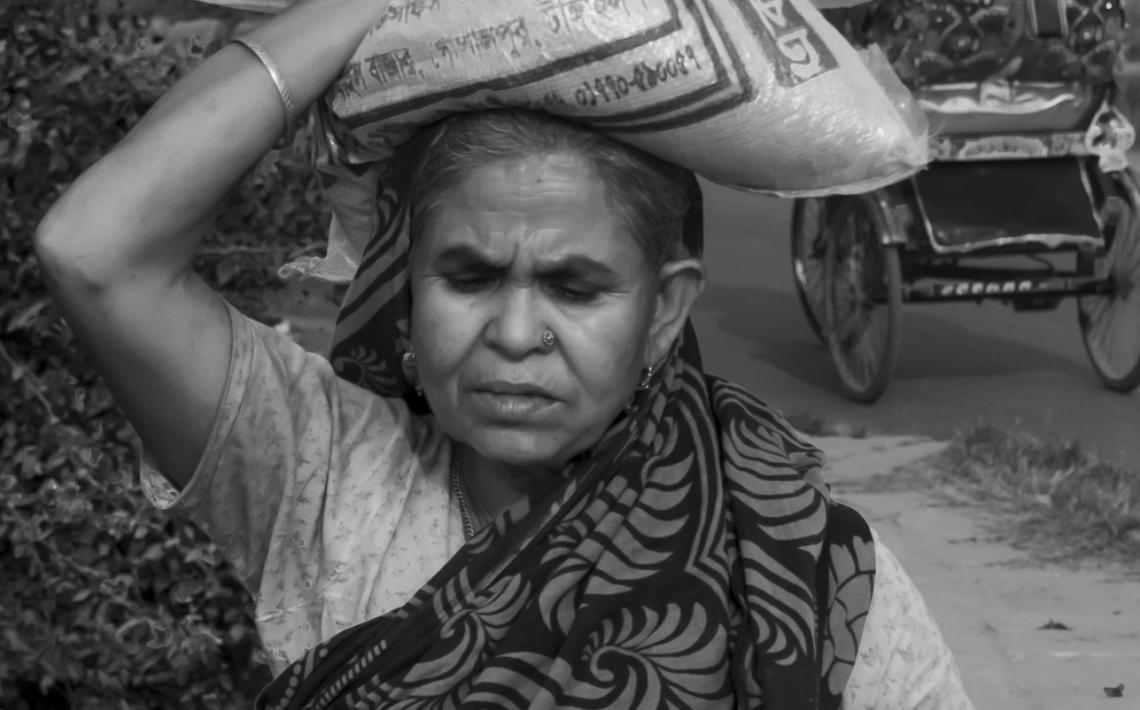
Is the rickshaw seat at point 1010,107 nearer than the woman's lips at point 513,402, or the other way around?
the woman's lips at point 513,402

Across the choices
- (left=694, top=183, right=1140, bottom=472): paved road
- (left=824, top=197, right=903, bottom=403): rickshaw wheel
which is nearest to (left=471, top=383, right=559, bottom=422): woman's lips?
(left=694, top=183, right=1140, bottom=472): paved road

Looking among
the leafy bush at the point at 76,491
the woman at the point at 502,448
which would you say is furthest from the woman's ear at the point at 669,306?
the leafy bush at the point at 76,491

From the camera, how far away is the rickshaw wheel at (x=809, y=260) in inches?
311

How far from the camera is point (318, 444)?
1952mm

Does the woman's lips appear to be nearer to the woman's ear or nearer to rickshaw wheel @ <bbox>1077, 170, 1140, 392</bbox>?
the woman's ear

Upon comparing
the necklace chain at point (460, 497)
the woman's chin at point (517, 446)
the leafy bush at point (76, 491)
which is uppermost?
the woman's chin at point (517, 446)

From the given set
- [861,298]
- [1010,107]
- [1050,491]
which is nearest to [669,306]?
[1050,491]

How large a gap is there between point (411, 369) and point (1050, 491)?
12.1 feet

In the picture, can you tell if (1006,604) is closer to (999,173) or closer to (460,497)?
(460,497)

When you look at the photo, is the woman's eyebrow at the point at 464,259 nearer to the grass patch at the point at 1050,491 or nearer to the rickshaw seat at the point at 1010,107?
the grass patch at the point at 1050,491

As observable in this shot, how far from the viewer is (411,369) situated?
2.02m

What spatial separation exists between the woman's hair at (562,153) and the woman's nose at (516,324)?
132 millimetres

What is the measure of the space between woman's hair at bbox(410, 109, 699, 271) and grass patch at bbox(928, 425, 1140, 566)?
315 centimetres

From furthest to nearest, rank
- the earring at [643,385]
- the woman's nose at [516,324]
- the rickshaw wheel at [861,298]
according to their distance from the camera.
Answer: the rickshaw wheel at [861,298]
the earring at [643,385]
the woman's nose at [516,324]
